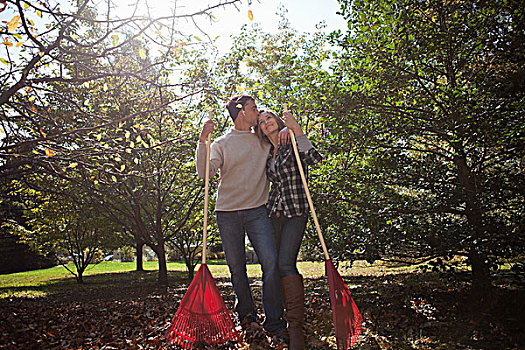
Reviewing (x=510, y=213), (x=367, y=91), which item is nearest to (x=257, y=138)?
(x=367, y=91)

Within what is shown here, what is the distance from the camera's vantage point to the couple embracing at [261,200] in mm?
3186

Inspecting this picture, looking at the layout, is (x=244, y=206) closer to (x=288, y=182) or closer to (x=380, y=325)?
(x=288, y=182)

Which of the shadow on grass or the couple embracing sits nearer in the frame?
the couple embracing

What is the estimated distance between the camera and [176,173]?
29.7 ft

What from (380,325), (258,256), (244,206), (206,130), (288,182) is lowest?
(380,325)

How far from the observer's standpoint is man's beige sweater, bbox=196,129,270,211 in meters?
3.39

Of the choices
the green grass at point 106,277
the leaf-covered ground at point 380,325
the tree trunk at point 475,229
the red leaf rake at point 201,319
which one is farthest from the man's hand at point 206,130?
the green grass at point 106,277

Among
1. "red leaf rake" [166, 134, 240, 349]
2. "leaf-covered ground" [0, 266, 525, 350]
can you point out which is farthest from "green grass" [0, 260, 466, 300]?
"red leaf rake" [166, 134, 240, 349]

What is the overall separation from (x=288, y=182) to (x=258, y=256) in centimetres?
67

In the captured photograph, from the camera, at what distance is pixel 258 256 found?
10.6 ft

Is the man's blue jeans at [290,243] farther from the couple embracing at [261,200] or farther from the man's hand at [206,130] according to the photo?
the man's hand at [206,130]

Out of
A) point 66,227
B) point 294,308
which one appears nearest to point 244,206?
point 294,308

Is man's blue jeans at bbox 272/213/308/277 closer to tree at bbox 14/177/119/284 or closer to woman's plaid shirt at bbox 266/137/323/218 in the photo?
woman's plaid shirt at bbox 266/137/323/218

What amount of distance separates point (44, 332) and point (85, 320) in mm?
875
